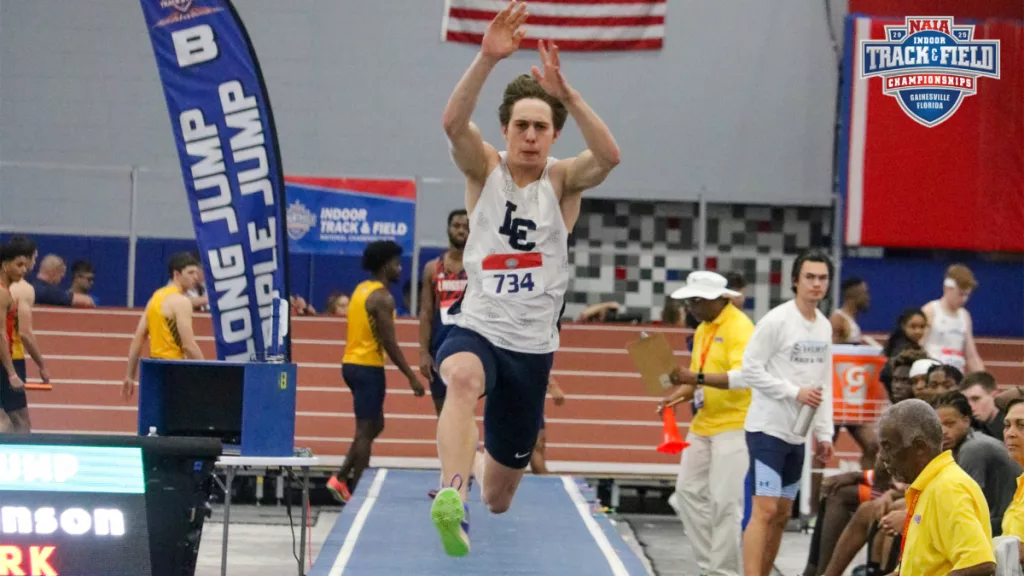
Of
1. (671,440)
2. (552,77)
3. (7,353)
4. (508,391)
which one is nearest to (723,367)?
(671,440)

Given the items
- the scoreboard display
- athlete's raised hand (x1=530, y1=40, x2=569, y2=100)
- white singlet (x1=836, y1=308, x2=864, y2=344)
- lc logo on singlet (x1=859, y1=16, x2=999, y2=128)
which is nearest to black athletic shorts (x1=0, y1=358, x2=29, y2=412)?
the scoreboard display

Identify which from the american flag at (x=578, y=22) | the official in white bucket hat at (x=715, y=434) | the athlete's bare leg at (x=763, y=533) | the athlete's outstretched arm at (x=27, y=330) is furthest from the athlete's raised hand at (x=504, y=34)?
the american flag at (x=578, y=22)

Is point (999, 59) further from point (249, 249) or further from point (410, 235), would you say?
point (249, 249)

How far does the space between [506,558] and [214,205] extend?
129 inches

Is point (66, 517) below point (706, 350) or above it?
below

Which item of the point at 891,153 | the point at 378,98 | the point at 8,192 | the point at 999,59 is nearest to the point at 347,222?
the point at 378,98

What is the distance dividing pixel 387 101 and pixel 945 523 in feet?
37.6

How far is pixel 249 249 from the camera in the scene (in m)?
8.73

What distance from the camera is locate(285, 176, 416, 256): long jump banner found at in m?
12.2

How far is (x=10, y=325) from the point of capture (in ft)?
30.1

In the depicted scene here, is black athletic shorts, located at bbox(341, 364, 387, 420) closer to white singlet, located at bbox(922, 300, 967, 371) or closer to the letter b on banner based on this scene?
the letter b on banner

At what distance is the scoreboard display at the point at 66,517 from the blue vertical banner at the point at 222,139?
13.2 ft

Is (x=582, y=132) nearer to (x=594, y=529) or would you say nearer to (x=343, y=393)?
(x=594, y=529)

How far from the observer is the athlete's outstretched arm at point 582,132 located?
4750mm
